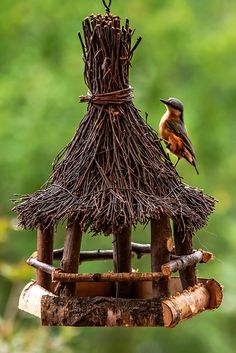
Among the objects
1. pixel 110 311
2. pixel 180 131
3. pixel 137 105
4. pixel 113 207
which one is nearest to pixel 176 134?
pixel 180 131

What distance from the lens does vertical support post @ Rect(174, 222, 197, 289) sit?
3752mm

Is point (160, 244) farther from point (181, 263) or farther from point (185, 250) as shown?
point (185, 250)

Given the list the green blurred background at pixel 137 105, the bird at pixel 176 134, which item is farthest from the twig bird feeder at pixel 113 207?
the green blurred background at pixel 137 105

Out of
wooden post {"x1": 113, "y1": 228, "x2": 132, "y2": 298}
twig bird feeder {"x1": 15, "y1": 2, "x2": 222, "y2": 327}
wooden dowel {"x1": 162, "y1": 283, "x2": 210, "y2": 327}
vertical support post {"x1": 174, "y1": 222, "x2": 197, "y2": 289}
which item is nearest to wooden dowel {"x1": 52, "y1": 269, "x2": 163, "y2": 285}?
twig bird feeder {"x1": 15, "y1": 2, "x2": 222, "y2": 327}

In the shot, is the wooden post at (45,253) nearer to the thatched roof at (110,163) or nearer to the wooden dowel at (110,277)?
the thatched roof at (110,163)

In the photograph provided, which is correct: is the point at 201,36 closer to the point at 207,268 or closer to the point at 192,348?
the point at 207,268

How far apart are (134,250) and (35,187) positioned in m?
3.50

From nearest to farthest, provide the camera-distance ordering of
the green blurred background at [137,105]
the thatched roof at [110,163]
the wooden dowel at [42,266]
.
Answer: the thatched roof at [110,163] → the wooden dowel at [42,266] → the green blurred background at [137,105]

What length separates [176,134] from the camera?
13.1ft

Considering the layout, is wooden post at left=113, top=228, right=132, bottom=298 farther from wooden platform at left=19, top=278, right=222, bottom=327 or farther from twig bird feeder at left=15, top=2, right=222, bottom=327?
wooden platform at left=19, top=278, right=222, bottom=327

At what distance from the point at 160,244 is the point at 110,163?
15.3 inches

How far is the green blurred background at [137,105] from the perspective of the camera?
26.1ft

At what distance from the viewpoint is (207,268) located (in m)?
9.20

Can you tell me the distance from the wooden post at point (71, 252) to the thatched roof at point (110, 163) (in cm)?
12
